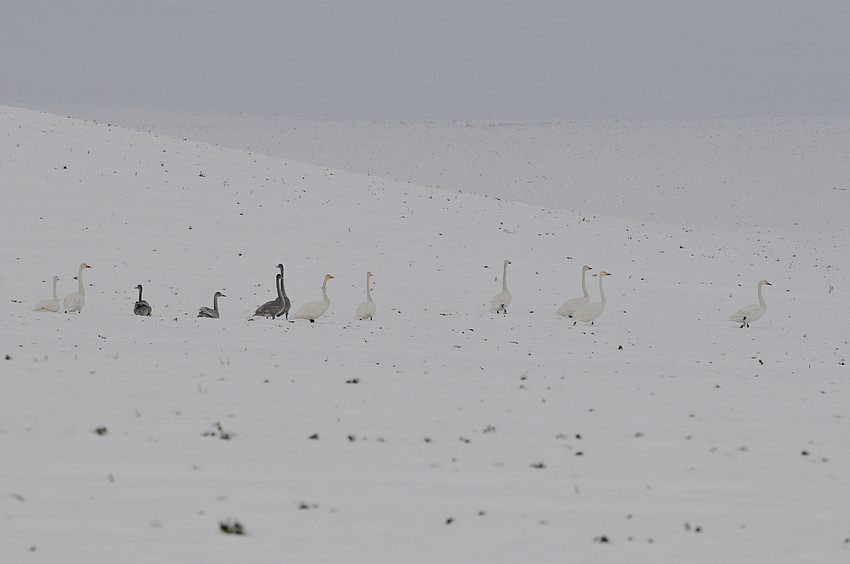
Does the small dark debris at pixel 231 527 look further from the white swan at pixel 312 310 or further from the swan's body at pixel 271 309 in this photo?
the swan's body at pixel 271 309

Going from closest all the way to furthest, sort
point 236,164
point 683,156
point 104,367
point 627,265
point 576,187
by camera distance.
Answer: point 104,367 → point 627,265 → point 236,164 → point 576,187 → point 683,156

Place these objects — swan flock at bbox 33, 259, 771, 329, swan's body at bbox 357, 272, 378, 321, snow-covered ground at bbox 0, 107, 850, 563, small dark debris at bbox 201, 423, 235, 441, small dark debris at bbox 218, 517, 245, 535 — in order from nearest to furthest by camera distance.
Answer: small dark debris at bbox 218, 517, 245, 535
snow-covered ground at bbox 0, 107, 850, 563
small dark debris at bbox 201, 423, 235, 441
swan flock at bbox 33, 259, 771, 329
swan's body at bbox 357, 272, 378, 321

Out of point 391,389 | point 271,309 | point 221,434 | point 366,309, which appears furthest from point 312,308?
point 221,434

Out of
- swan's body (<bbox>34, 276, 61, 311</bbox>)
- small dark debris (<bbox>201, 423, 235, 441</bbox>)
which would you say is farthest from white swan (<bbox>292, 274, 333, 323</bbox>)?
small dark debris (<bbox>201, 423, 235, 441</bbox>)

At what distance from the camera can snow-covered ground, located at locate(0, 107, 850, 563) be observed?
691 cm

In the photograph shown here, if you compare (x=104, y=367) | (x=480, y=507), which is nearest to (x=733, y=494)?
(x=480, y=507)

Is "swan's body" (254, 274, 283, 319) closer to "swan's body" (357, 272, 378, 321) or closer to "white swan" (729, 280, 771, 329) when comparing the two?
"swan's body" (357, 272, 378, 321)

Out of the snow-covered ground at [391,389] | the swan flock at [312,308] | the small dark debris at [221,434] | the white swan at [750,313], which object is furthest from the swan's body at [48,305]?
the white swan at [750,313]

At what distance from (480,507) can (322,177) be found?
104 ft

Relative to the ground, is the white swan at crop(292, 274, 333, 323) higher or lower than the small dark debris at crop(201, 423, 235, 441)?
higher

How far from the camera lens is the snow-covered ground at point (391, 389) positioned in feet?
22.7

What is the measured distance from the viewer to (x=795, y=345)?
16922 mm

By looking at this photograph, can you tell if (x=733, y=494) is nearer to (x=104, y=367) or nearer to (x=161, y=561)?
(x=161, y=561)

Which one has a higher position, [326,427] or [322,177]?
[322,177]
